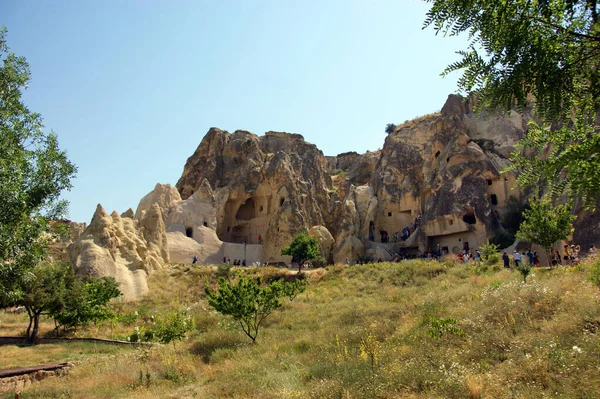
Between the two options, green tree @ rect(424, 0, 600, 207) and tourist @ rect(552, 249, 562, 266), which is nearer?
green tree @ rect(424, 0, 600, 207)

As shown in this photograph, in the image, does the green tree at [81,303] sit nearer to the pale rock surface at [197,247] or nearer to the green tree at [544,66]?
the pale rock surface at [197,247]

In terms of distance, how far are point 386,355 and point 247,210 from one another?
111 feet

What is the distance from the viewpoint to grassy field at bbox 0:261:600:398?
631cm

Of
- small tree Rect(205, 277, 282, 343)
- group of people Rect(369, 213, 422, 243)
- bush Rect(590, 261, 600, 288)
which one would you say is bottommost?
small tree Rect(205, 277, 282, 343)

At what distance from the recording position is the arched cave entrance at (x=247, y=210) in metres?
41.3

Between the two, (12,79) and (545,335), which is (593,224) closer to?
(545,335)

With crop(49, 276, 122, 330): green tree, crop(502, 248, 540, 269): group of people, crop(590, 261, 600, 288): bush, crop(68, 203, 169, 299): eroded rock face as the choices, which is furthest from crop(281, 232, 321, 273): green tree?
crop(590, 261, 600, 288): bush

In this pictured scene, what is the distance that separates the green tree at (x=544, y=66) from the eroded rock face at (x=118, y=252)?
69.1 feet

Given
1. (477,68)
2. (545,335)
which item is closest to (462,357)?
(545,335)

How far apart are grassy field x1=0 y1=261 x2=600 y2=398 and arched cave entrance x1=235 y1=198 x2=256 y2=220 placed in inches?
982

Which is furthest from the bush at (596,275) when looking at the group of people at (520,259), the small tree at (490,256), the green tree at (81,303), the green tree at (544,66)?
the green tree at (81,303)

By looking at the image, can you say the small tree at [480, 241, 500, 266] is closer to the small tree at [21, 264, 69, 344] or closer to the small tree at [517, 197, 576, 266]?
the small tree at [517, 197, 576, 266]

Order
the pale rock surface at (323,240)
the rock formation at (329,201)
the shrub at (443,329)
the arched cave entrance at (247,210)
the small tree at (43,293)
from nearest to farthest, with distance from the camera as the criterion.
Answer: the shrub at (443,329), the small tree at (43,293), the rock formation at (329,201), the pale rock surface at (323,240), the arched cave entrance at (247,210)

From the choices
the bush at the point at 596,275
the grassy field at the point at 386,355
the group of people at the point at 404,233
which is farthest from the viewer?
the group of people at the point at 404,233
